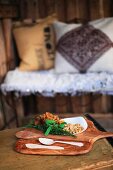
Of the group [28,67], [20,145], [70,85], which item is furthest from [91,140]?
[28,67]

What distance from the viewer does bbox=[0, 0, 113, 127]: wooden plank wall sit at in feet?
7.29

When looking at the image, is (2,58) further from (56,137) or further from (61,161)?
(61,161)

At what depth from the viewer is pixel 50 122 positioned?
3.74ft

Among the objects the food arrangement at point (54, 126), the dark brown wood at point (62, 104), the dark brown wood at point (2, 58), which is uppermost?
the dark brown wood at point (2, 58)

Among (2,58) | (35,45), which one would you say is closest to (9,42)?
(2,58)

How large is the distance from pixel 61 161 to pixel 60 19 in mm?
1634

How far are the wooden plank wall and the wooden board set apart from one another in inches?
42.5

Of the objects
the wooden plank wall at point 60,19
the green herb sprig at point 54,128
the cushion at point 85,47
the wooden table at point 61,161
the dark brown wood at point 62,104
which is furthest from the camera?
the dark brown wood at point 62,104

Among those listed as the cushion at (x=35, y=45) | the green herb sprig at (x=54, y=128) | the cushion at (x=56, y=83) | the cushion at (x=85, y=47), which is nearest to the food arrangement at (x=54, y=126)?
the green herb sprig at (x=54, y=128)

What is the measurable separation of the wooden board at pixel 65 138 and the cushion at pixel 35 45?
1002 mm

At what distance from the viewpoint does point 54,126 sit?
3.76 feet

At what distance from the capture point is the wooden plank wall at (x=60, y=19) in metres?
2.22

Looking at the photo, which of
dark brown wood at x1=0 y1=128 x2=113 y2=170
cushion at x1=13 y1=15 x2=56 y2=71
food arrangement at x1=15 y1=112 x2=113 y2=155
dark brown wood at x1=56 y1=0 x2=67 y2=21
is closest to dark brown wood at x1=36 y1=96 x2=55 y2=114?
cushion at x1=13 y1=15 x2=56 y2=71

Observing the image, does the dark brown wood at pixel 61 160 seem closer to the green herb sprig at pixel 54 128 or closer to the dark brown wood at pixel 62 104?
the green herb sprig at pixel 54 128
